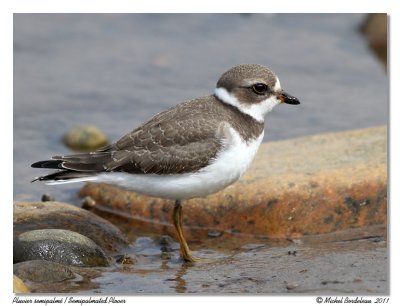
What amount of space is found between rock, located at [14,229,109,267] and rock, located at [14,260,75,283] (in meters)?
0.31

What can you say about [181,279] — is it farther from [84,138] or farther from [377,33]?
[377,33]

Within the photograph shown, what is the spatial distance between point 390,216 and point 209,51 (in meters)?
7.29

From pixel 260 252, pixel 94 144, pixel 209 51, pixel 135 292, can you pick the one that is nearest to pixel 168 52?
pixel 209 51

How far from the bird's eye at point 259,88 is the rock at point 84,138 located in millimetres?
3784

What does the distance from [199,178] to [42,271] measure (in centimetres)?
180

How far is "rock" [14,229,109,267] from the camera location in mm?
7859

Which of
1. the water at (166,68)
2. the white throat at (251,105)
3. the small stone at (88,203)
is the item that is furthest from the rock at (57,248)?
the water at (166,68)

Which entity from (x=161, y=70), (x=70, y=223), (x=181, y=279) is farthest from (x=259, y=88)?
(x=161, y=70)

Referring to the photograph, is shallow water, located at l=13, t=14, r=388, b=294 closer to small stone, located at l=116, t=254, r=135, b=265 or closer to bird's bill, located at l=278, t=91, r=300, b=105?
small stone, located at l=116, t=254, r=135, b=265

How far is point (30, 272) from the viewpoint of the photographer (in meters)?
7.39

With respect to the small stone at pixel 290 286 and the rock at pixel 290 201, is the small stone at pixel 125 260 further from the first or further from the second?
the small stone at pixel 290 286

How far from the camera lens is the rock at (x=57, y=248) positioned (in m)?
7.86

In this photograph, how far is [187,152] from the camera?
8.10m

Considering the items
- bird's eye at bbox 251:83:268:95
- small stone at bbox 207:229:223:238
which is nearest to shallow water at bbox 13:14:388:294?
small stone at bbox 207:229:223:238
